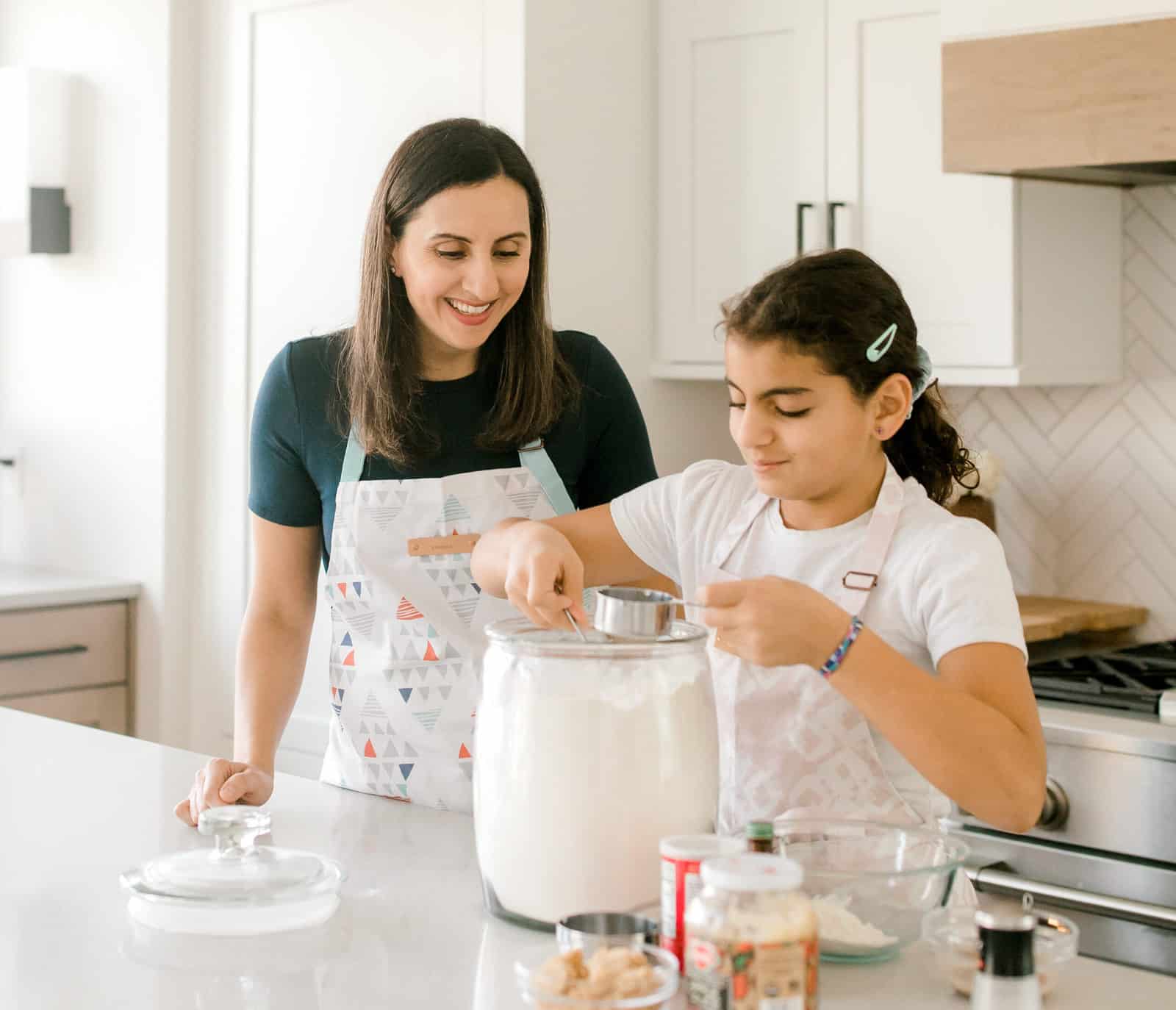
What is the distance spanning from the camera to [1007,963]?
0.85 m

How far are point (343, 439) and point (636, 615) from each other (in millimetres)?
765

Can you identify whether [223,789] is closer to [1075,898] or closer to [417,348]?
[417,348]

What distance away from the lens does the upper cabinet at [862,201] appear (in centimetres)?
248

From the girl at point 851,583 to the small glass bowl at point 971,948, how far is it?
0.39 ft

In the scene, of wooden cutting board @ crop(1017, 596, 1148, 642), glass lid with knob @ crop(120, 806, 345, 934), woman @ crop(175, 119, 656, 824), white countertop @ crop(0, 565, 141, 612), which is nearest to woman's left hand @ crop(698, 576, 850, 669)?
glass lid with knob @ crop(120, 806, 345, 934)

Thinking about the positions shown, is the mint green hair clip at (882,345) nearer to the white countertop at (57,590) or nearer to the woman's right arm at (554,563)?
the woman's right arm at (554,563)

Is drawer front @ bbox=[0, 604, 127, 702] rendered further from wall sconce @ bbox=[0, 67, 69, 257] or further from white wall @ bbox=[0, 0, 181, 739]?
wall sconce @ bbox=[0, 67, 69, 257]

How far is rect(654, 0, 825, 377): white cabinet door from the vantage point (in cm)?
267

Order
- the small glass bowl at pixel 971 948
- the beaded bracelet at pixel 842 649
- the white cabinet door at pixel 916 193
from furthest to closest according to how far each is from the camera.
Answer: the white cabinet door at pixel 916 193, the beaded bracelet at pixel 842 649, the small glass bowl at pixel 971 948

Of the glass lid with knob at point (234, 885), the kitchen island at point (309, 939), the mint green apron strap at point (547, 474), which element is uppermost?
the mint green apron strap at point (547, 474)

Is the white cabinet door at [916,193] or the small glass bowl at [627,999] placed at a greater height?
the white cabinet door at [916,193]

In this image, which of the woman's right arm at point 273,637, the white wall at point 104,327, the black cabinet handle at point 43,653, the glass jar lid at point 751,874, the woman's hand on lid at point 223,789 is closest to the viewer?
the glass jar lid at point 751,874

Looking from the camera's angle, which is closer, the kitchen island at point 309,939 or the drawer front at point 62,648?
the kitchen island at point 309,939

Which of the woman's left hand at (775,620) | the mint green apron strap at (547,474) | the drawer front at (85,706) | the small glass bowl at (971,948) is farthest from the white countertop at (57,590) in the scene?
the small glass bowl at (971,948)
